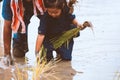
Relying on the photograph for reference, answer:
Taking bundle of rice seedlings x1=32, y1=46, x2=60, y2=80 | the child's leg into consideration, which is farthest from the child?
bundle of rice seedlings x1=32, y1=46, x2=60, y2=80

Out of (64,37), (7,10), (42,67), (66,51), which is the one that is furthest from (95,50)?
(42,67)

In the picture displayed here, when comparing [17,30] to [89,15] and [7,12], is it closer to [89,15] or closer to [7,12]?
[7,12]

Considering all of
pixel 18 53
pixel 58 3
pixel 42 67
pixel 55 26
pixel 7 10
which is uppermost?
pixel 58 3

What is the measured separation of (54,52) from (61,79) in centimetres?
117

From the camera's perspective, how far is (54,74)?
20.1ft

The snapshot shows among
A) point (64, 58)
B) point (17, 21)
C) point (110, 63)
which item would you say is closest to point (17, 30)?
point (17, 21)

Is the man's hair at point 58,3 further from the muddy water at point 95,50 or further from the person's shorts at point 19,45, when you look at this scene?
the person's shorts at point 19,45

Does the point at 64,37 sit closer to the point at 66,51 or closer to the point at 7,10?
the point at 66,51

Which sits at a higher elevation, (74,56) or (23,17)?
(23,17)

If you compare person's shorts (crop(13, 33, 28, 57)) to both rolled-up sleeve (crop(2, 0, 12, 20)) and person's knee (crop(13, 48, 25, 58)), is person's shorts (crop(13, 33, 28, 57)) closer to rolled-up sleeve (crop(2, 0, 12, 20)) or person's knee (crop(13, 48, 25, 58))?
person's knee (crop(13, 48, 25, 58))

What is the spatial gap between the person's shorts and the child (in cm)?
45

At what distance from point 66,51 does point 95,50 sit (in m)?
0.53

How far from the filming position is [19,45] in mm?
7031

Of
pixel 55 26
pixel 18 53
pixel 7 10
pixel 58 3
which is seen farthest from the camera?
pixel 18 53
